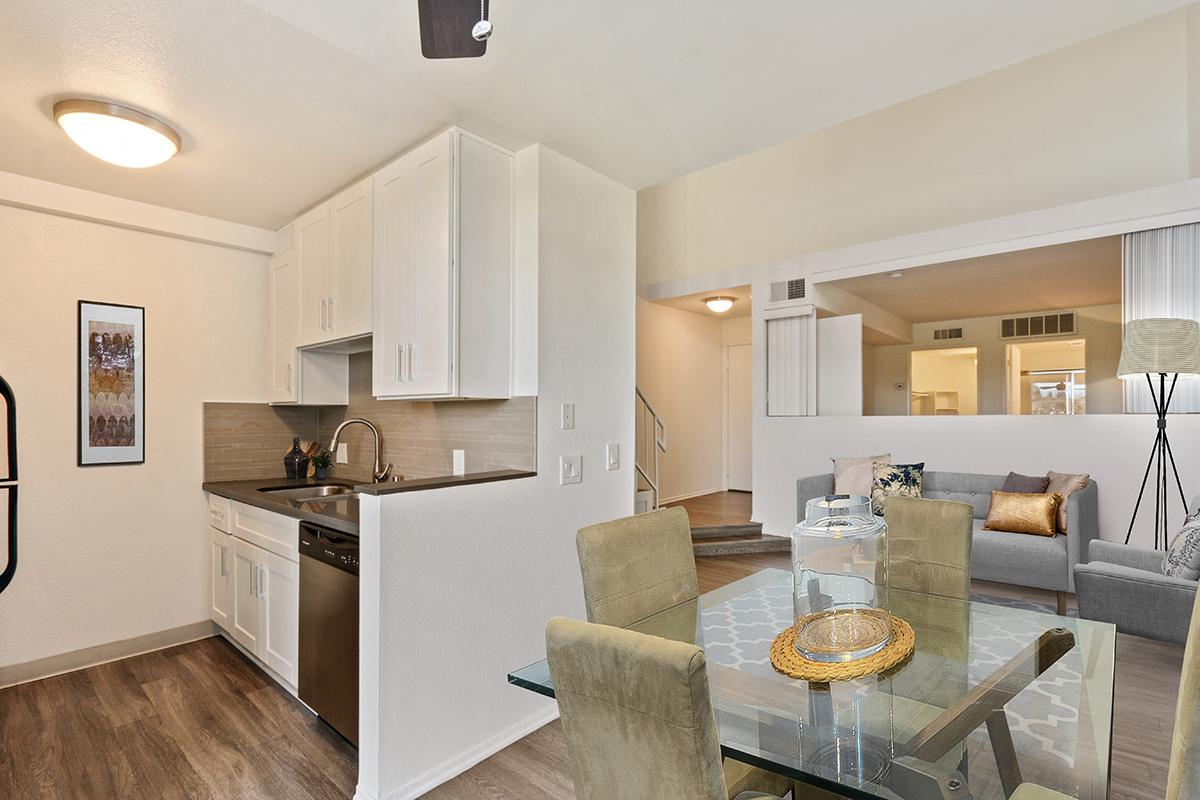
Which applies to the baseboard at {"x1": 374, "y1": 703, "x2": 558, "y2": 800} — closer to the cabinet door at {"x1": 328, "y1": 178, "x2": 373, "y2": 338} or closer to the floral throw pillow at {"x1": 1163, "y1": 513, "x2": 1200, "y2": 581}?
the cabinet door at {"x1": 328, "y1": 178, "x2": 373, "y2": 338}

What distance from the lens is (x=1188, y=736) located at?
0.89m

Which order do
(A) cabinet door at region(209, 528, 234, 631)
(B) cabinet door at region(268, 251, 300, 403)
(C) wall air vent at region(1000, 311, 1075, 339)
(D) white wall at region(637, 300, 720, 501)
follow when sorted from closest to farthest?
(A) cabinet door at region(209, 528, 234, 631) < (B) cabinet door at region(268, 251, 300, 403) < (D) white wall at region(637, 300, 720, 501) < (C) wall air vent at region(1000, 311, 1075, 339)

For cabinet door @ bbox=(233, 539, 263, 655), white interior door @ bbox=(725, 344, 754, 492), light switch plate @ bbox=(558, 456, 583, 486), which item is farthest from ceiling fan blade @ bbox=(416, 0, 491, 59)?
white interior door @ bbox=(725, 344, 754, 492)

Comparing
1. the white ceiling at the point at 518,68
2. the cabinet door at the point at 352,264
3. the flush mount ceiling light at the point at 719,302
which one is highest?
the flush mount ceiling light at the point at 719,302

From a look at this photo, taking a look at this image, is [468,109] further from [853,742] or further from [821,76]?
[853,742]

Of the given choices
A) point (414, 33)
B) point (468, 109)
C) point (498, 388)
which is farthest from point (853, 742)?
point (468, 109)

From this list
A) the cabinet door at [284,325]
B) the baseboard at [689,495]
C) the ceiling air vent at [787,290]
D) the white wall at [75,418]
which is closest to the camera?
the white wall at [75,418]

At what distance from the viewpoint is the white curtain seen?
4.31 m

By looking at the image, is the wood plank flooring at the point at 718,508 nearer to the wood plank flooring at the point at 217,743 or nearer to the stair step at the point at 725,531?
the stair step at the point at 725,531

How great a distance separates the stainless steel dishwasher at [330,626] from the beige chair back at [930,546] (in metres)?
A: 1.99

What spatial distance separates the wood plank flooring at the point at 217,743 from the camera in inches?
84.8

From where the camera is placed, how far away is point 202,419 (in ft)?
12.0

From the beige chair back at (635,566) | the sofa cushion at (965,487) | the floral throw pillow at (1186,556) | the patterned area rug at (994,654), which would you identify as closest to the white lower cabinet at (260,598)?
the beige chair back at (635,566)

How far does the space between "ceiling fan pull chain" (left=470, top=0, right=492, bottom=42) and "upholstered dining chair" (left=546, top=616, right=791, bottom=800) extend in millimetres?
1082
